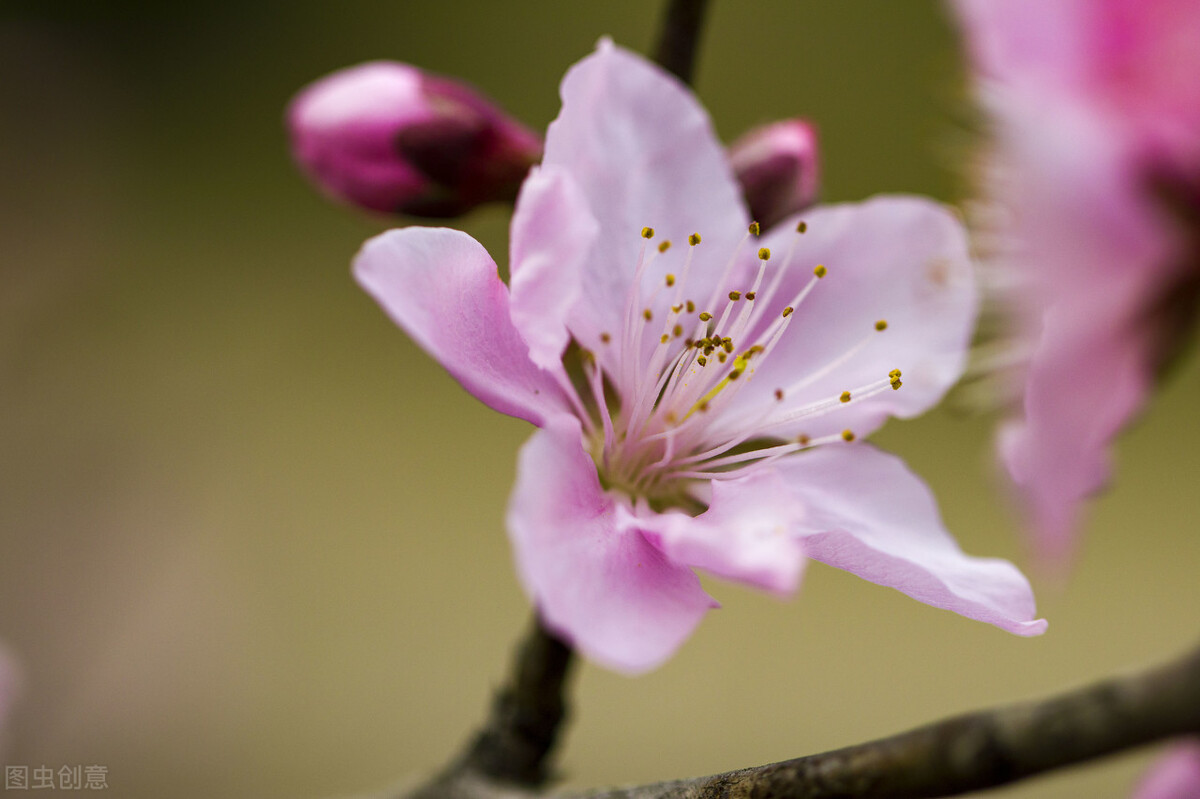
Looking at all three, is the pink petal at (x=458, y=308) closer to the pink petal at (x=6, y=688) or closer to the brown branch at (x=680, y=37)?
the brown branch at (x=680, y=37)

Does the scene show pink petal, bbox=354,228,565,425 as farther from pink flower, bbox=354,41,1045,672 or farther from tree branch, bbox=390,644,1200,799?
tree branch, bbox=390,644,1200,799

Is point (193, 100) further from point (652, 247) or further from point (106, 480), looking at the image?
point (652, 247)

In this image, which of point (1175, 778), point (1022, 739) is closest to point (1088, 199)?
point (1022, 739)

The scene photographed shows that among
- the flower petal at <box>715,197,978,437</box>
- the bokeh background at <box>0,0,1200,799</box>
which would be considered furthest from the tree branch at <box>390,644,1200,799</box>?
the bokeh background at <box>0,0,1200,799</box>

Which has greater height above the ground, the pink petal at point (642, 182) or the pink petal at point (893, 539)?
the pink petal at point (642, 182)

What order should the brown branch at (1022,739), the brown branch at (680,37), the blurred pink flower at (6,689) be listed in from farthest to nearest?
the blurred pink flower at (6,689) → the brown branch at (680,37) → the brown branch at (1022,739)

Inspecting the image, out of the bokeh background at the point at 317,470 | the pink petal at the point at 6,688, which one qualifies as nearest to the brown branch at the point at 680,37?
the pink petal at the point at 6,688
